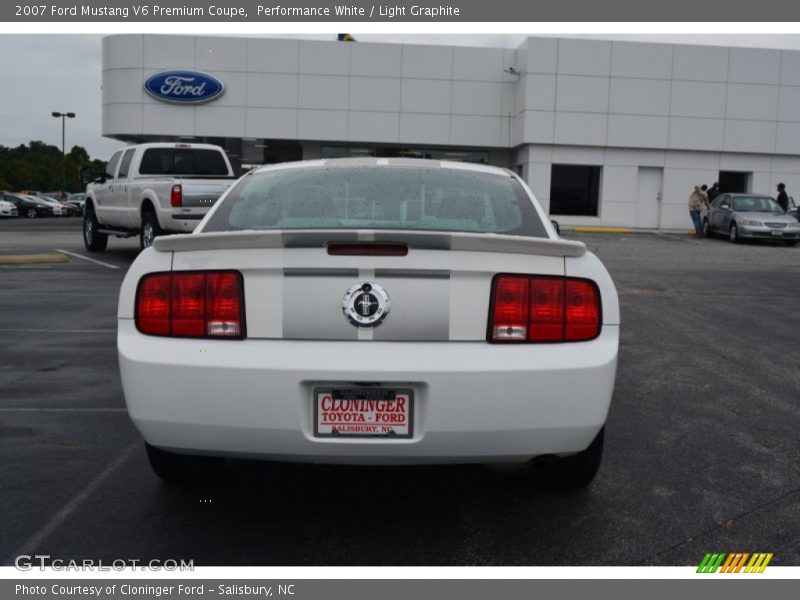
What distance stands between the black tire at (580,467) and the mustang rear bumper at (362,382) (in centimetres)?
60

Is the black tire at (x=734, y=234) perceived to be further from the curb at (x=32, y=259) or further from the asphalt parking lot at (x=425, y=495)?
the asphalt parking lot at (x=425, y=495)

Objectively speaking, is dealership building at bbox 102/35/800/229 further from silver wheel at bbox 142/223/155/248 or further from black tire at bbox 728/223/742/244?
silver wheel at bbox 142/223/155/248

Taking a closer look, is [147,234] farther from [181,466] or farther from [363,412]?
[363,412]

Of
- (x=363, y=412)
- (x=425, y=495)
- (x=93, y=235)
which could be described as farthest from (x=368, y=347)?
(x=93, y=235)

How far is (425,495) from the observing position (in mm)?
4516

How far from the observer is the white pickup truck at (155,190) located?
1523 cm

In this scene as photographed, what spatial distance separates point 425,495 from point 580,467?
743mm

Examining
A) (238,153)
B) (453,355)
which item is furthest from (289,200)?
(238,153)

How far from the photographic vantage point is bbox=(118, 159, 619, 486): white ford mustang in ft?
11.8

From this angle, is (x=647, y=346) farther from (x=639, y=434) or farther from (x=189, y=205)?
(x=189, y=205)

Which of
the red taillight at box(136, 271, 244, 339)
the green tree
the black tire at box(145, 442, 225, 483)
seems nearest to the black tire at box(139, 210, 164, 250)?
the black tire at box(145, 442, 225, 483)

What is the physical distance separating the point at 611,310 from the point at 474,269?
637 mm

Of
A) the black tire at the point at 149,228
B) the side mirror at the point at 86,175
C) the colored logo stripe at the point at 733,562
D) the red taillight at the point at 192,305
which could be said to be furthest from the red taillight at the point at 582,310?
the side mirror at the point at 86,175

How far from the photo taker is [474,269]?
146 inches
